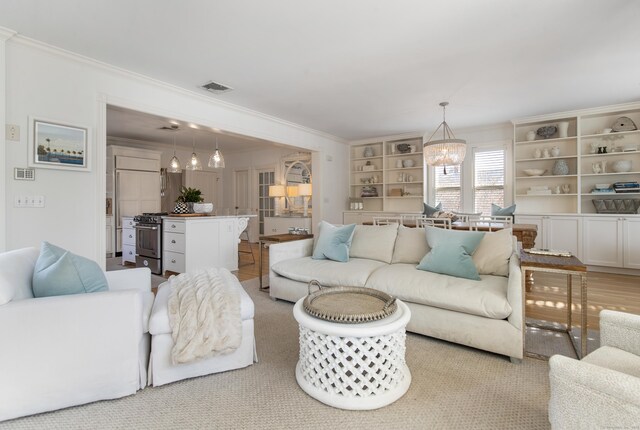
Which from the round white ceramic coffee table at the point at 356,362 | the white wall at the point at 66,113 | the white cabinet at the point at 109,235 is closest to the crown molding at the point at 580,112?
the round white ceramic coffee table at the point at 356,362

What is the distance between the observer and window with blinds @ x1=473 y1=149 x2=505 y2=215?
581 cm

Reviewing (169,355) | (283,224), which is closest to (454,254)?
(169,355)

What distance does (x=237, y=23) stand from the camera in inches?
99.9

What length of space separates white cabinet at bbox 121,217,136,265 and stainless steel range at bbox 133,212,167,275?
25 centimetres

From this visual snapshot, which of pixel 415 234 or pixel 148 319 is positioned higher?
pixel 415 234

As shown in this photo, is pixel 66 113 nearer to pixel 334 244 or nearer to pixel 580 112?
pixel 334 244

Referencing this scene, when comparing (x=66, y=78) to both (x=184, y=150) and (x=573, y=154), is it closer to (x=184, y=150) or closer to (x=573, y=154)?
(x=184, y=150)

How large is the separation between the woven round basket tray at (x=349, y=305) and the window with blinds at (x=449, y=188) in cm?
480

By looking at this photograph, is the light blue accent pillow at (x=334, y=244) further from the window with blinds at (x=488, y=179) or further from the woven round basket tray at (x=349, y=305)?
the window with blinds at (x=488, y=179)

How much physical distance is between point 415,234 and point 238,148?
6.23 m

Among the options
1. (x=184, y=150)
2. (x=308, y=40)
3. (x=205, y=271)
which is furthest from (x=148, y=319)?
(x=184, y=150)

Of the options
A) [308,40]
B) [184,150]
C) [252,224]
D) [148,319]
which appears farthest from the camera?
[252,224]

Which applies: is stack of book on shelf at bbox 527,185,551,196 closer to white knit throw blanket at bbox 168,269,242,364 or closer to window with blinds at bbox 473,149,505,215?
window with blinds at bbox 473,149,505,215

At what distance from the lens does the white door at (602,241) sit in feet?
15.0
